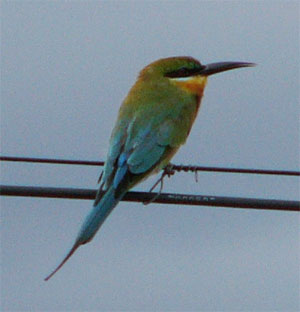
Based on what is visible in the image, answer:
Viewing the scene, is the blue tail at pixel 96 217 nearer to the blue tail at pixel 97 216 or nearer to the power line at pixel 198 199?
the blue tail at pixel 97 216

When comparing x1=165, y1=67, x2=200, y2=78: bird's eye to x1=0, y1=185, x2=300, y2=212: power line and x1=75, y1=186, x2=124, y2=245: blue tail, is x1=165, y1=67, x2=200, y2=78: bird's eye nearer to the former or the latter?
x1=75, y1=186, x2=124, y2=245: blue tail

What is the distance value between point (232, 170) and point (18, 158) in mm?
1032

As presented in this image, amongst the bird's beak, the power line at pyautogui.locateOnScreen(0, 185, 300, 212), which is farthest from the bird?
the power line at pyautogui.locateOnScreen(0, 185, 300, 212)

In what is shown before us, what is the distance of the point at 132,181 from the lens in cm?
493

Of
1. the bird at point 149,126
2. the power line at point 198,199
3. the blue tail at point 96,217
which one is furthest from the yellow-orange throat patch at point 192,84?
the power line at point 198,199

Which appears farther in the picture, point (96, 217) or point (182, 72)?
point (182, 72)

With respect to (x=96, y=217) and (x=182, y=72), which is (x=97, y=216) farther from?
(x=182, y=72)

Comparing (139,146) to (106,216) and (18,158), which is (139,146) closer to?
(106,216)

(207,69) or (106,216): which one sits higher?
(207,69)

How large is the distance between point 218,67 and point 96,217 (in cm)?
189

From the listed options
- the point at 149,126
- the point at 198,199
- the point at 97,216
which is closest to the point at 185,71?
the point at 149,126

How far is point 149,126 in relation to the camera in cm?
539

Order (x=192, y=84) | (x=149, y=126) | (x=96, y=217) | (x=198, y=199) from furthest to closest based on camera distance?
(x=192, y=84), (x=149, y=126), (x=96, y=217), (x=198, y=199)

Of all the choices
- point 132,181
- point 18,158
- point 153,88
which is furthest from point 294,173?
point 153,88
